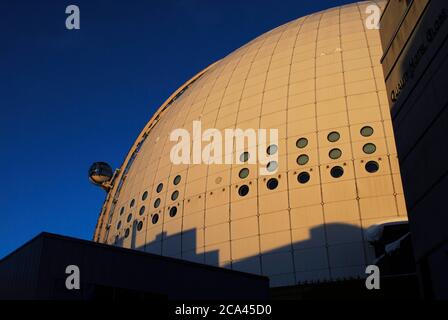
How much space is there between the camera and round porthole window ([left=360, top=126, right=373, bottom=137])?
29969 millimetres

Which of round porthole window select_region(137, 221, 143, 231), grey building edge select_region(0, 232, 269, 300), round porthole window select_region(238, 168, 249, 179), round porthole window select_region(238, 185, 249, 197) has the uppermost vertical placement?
round porthole window select_region(238, 168, 249, 179)

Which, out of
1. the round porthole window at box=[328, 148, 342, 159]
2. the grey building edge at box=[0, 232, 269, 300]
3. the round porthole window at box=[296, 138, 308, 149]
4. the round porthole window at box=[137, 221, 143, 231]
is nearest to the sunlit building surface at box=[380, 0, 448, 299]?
the grey building edge at box=[0, 232, 269, 300]

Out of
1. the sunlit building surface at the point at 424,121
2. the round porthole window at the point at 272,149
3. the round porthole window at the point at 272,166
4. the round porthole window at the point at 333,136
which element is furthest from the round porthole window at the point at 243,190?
the sunlit building surface at the point at 424,121

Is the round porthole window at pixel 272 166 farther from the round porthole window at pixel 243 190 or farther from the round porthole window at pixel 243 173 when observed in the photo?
the round porthole window at pixel 243 190

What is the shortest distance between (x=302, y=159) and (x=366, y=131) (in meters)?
3.61

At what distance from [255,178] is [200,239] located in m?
4.59

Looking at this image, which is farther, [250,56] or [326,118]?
[250,56]

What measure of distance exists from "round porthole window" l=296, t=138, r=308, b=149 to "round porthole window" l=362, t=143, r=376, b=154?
3032 millimetres

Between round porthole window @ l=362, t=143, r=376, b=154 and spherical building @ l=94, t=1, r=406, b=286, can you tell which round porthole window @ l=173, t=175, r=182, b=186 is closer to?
spherical building @ l=94, t=1, r=406, b=286

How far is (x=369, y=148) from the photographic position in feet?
96.9

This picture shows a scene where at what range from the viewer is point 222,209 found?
3147 cm
